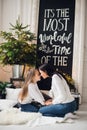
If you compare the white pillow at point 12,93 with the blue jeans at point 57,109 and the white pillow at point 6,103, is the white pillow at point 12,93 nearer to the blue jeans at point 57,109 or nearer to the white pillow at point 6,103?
the white pillow at point 6,103

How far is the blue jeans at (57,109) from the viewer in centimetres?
415

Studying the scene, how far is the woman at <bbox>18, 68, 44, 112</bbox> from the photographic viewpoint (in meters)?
4.26

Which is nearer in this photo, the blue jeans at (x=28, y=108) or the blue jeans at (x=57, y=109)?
the blue jeans at (x=57, y=109)

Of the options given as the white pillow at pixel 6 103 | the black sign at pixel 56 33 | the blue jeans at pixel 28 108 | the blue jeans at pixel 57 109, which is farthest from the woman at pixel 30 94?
the black sign at pixel 56 33

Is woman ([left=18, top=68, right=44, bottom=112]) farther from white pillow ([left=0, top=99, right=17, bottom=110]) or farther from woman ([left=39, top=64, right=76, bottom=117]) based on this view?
white pillow ([left=0, top=99, right=17, bottom=110])

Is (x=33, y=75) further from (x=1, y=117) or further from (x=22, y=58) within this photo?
(x=22, y=58)

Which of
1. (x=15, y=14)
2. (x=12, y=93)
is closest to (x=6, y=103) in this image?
(x=12, y=93)

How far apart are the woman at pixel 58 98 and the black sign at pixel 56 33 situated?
2.23 metres

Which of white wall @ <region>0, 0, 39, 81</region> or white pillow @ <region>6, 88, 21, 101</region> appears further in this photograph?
white wall @ <region>0, 0, 39, 81</region>

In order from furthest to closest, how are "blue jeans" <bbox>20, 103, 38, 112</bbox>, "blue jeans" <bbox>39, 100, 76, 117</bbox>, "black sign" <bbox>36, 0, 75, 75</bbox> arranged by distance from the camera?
"black sign" <bbox>36, 0, 75, 75</bbox>
"blue jeans" <bbox>20, 103, 38, 112</bbox>
"blue jeans" <bbox>39, 100, 76, 117</bbox>

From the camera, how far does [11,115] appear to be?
157 inches

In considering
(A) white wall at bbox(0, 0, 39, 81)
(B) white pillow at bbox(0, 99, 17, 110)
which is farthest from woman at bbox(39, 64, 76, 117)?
(A) white wall at bbox(0, 0, 39, 81)

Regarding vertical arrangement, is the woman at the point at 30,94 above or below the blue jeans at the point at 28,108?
above

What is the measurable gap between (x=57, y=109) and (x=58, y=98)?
0.60 ft
